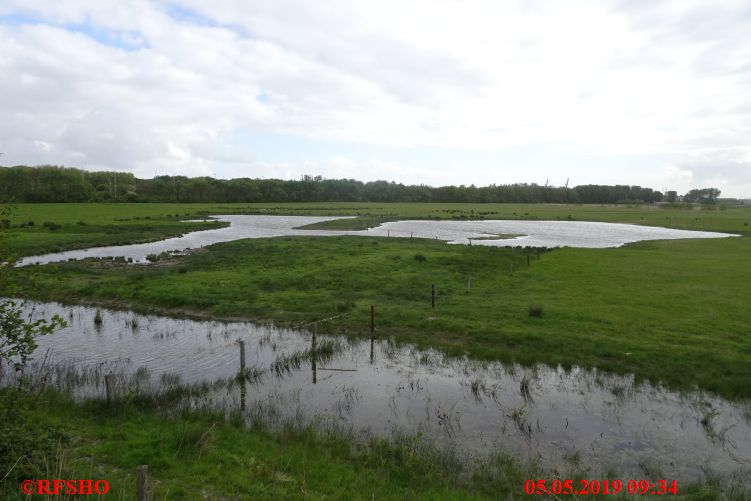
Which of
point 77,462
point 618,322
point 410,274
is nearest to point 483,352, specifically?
point 618,322

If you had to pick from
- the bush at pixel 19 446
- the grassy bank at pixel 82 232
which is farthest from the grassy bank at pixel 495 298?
the grassy bank at pixel 82 232

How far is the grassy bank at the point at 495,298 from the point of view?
21.5 m

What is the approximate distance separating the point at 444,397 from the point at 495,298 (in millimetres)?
16288

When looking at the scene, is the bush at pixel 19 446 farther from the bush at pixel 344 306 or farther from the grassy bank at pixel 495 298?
the bush at pixel 344 306

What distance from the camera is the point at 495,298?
32406 millimetres

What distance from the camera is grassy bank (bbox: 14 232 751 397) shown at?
847 inches

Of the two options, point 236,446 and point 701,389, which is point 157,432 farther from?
point 701,389

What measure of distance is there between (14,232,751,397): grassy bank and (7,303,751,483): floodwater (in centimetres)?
200

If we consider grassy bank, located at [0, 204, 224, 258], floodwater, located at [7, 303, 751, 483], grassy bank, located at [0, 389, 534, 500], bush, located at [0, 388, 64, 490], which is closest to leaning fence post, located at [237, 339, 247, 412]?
floodwater, located at [7, 303, 751, 483]

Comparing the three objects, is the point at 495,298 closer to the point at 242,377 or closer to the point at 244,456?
the point at 242,377

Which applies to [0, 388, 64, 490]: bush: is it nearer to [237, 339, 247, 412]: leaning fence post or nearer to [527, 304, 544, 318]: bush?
[237, 339, 247, 412]: leaning fence post

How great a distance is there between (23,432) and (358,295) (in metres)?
24.3

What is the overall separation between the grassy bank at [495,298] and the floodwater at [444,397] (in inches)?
78.9

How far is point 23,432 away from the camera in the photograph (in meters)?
9.90
